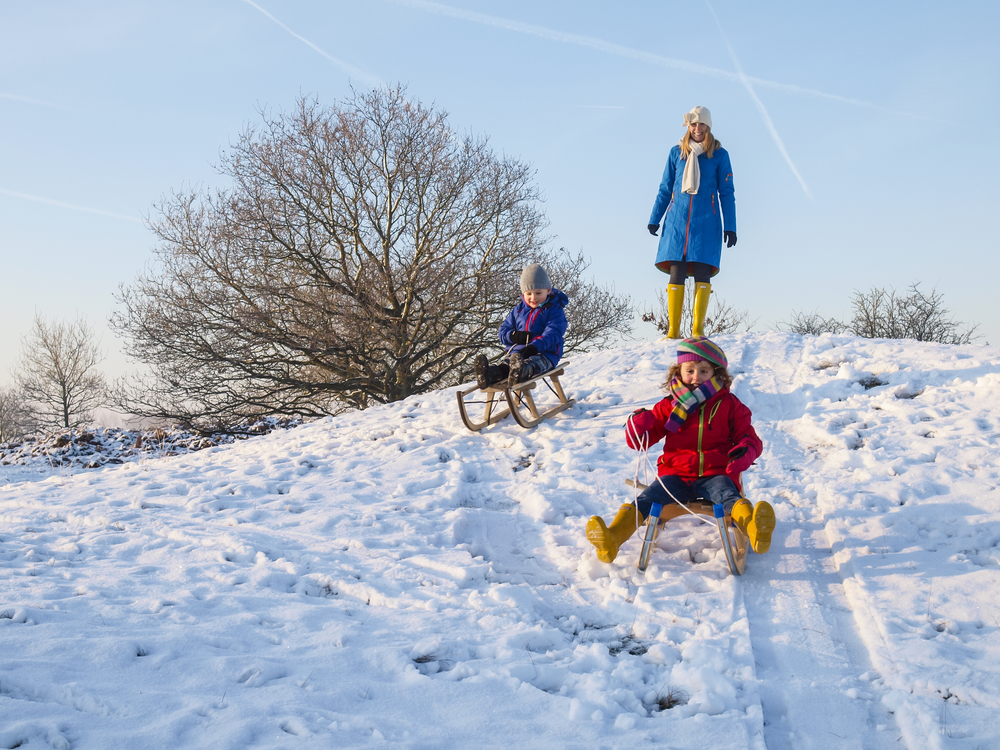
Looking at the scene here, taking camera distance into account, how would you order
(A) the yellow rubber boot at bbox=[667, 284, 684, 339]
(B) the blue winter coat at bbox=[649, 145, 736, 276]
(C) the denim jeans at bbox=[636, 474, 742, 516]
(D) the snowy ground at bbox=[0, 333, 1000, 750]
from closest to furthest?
1. (D) the snowy ground at bbox=[0, 333, 1000, 750]
2. (C) the denim jeans at bbox=[636, 474, 742, 516]
3. (B) the blue winter coat at bbox=[649, 145, 736, 276]
4. (A) the yellow rubber boot at bbox=[667, 284, 684, 339]

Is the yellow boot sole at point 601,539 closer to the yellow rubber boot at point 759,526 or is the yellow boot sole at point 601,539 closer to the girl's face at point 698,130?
the yellow rubber boot at point 759,526

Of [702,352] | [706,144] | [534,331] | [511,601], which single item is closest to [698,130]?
[706,144]

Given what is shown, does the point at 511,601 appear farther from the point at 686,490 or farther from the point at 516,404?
the point at 516,404

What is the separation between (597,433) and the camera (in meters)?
6.25

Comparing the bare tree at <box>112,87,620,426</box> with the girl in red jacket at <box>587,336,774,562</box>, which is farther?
the bare tree at <box>112,87,620,426</box>

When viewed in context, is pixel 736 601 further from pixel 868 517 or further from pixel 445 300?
pixel 445 300

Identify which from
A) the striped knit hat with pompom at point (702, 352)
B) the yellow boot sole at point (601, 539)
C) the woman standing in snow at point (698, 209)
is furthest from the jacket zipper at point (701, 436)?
the woman standing in snow at point (698, 209)

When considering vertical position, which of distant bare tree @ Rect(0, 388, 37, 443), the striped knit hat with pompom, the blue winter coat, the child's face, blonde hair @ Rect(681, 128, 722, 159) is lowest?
distant bare tree @ Rect(0, 388, 37, 443)

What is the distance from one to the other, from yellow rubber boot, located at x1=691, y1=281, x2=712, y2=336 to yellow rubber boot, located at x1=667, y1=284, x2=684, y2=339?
0.60ft

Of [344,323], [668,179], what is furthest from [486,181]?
[668,179]

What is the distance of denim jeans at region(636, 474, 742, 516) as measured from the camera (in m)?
3.96

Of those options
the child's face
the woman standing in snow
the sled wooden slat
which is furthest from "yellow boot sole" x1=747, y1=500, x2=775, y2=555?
the woman standing in snow

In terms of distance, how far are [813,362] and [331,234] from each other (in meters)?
9.62

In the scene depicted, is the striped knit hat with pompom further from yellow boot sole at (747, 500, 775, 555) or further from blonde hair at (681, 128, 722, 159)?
blonde hair at (681, 128, 722, 159)
